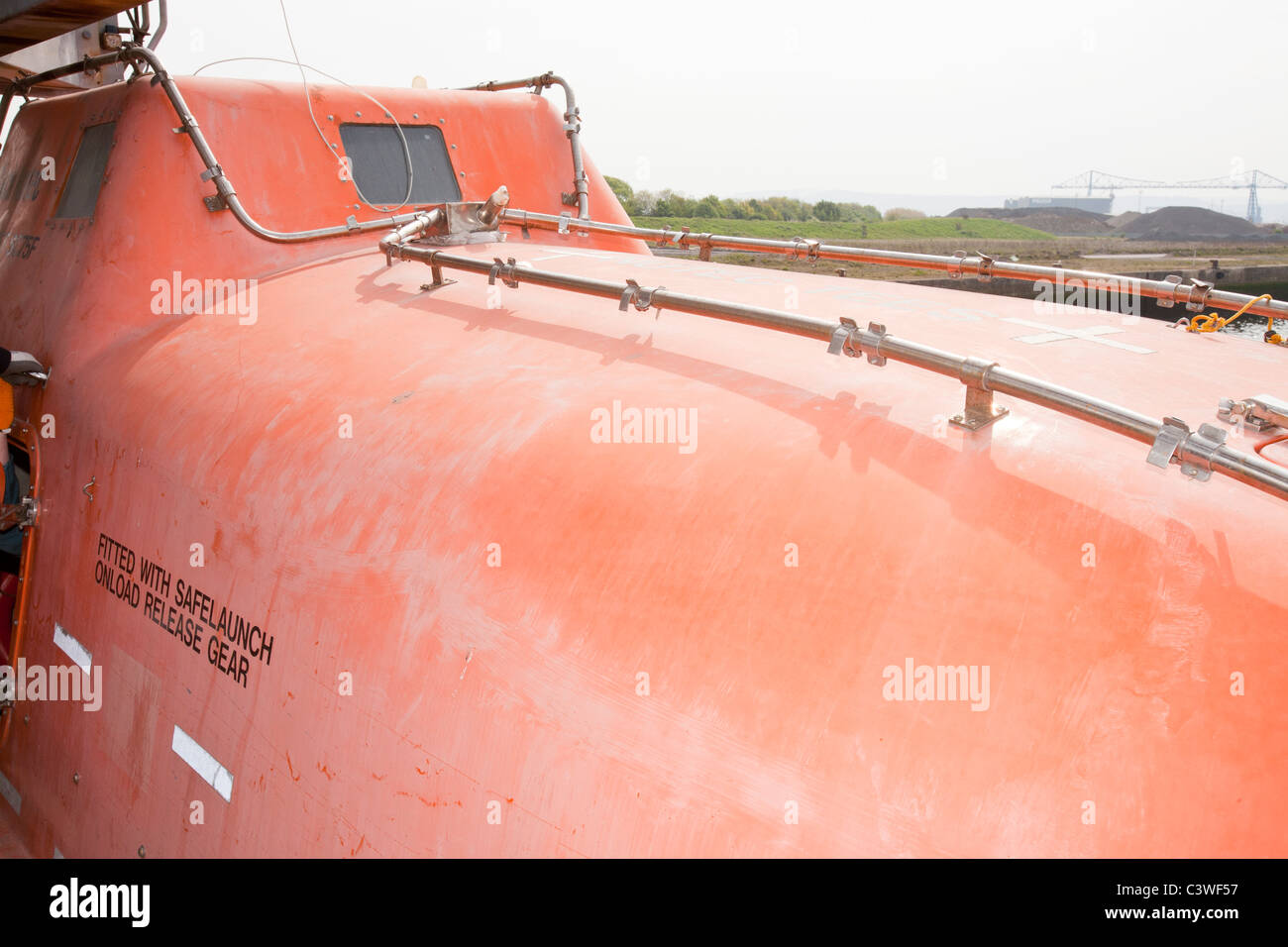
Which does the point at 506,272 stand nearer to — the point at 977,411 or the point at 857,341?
the point at 857,341

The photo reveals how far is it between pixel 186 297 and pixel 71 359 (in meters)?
0.57

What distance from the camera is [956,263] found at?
3977mm

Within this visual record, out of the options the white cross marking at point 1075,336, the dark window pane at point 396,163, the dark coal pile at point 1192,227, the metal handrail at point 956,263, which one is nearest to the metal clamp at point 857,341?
the white cross marking at point 1075,336

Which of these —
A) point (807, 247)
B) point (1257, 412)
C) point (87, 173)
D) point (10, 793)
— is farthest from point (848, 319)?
point (87, 173)

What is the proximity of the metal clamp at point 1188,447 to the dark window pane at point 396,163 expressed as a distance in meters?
4.57

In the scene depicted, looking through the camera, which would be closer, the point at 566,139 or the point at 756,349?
the point at 756,349

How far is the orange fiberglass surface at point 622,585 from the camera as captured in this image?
6.17 ft

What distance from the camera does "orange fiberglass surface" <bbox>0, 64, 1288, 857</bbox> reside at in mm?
1880

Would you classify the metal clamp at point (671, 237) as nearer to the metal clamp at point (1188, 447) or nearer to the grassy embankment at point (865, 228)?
the metal clamp at point (1188, 447)

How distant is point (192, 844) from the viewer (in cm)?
314

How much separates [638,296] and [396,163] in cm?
317

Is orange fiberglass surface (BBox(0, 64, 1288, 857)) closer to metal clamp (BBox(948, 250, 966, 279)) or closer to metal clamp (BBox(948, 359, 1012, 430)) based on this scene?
metal clamp (BBox(948, 359, 1012, 430))
